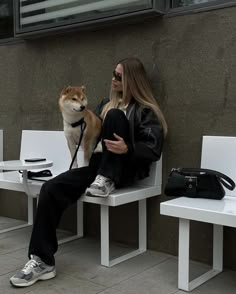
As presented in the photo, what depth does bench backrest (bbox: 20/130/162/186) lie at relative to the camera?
3.65m

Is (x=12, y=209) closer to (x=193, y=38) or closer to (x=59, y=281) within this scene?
(x=59, y=281)

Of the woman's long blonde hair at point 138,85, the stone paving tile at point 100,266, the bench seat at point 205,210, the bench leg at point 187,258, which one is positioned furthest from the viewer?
the woman's long blonde hair at point 138,85

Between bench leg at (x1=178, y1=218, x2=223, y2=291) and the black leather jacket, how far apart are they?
1.73 feet

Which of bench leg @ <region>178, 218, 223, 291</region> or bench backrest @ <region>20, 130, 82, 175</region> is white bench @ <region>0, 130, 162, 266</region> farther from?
bench leg @ <region>178, 218, 223, 291</region>

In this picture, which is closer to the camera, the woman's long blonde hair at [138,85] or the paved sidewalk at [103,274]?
the paved sidewalk at [103,274]

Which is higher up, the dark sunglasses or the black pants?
the dark sunglasses

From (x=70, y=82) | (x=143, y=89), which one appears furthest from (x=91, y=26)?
(x=143, y=89)

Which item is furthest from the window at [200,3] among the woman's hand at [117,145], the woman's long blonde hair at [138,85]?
the woman's hand at [117,145]

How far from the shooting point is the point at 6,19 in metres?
4.34

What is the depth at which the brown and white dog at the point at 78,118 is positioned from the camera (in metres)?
2.83

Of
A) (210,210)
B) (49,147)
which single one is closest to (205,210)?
(210,210)

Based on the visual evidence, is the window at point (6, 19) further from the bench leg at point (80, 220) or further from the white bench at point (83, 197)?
the bench leg at point (80, 220)

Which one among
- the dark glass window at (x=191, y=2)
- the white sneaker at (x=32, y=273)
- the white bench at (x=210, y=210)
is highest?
the dark glass window at (x=191, y=2)

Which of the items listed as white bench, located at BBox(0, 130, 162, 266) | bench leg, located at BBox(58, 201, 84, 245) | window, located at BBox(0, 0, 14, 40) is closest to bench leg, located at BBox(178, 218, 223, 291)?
white bench, located at BBox(0, 130, 162, 266)
